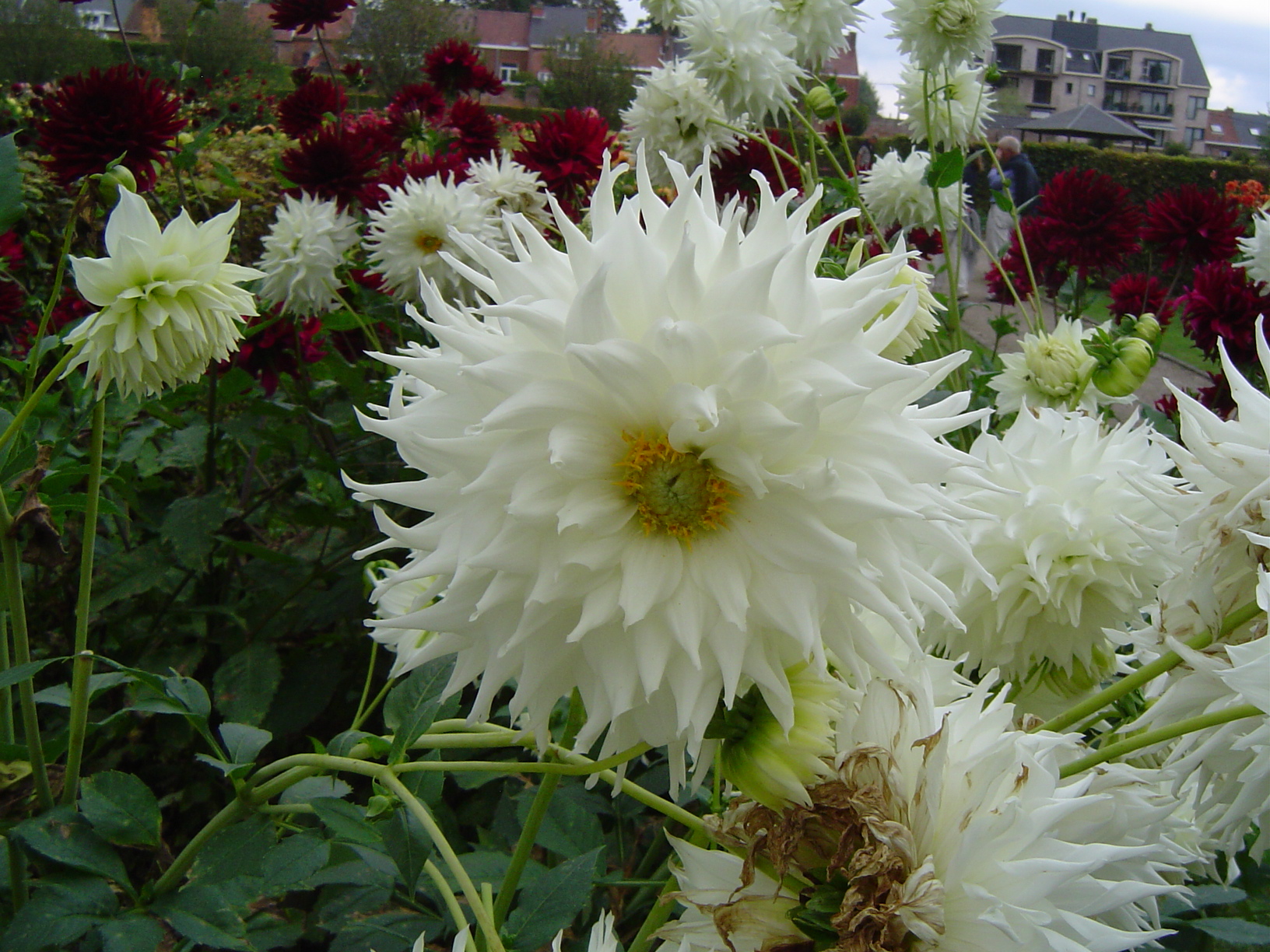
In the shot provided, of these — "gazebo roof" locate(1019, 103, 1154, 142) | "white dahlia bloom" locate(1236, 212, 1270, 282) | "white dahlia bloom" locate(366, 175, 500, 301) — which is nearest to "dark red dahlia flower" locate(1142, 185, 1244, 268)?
"white dahlia bloom" locate(1236, 212, 1270, 282)

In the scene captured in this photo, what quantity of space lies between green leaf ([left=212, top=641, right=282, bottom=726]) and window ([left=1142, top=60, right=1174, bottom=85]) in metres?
73.6


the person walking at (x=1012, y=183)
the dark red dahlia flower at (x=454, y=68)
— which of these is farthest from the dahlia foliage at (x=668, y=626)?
the person walking at (x=1012, y=183)

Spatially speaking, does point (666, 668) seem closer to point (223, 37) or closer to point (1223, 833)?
point (1223, 833)

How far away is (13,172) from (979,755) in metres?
1.21

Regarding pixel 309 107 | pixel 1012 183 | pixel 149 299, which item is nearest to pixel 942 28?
pixel 309 107

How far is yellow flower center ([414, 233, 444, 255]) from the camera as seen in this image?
2094mm

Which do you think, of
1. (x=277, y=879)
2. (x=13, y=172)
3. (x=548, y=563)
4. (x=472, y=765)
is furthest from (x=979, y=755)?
(x=13, y=172)

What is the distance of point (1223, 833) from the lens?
739 millimetres

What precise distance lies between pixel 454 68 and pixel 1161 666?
9.63ft

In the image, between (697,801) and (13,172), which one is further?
(697,801)

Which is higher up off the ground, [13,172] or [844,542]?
[13,172]

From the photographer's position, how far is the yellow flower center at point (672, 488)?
2.06 ft

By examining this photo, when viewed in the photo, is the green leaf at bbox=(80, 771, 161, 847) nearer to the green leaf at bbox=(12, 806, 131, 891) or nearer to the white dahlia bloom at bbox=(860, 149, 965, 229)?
the green leaf at bbox=(12, 806, 131, 891)

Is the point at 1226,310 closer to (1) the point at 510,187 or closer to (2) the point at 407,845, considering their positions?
(1) the point at 510,187
